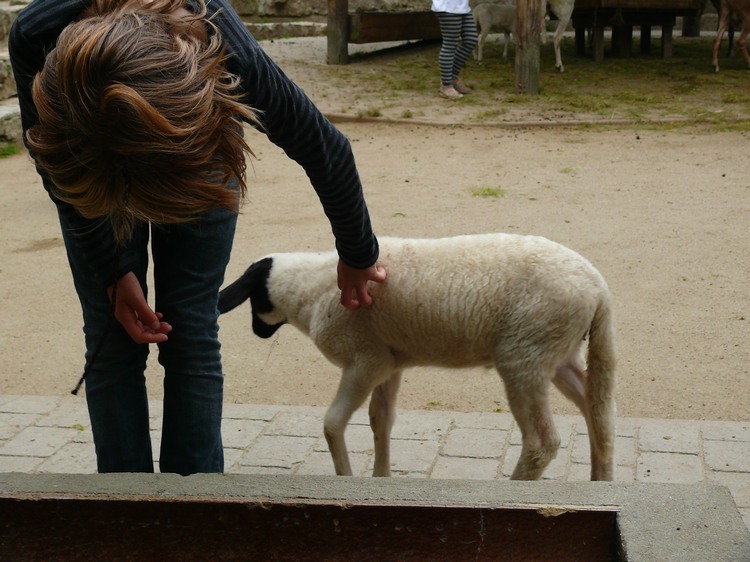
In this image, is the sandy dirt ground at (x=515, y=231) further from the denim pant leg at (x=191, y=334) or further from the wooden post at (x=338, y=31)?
the wooden post at (x=338, y=31)

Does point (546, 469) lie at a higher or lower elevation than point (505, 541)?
lower

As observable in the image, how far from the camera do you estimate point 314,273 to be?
12.3 ft

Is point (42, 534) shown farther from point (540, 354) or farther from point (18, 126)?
point (18, 126)

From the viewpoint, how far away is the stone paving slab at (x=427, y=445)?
11.7 feet

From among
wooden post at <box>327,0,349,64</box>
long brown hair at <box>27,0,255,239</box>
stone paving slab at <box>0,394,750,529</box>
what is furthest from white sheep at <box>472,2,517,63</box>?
long brown hair at <box>27,0,255,239</box>

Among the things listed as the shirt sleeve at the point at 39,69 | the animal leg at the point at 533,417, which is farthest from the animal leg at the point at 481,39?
the shirt sleeve at the point at 39,69

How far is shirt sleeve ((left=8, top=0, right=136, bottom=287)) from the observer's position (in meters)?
2.19

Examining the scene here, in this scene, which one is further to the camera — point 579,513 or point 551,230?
point 551,230

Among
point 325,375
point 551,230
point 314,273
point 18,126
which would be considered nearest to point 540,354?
point 314,273

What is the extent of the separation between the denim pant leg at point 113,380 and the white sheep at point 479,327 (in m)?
0.92

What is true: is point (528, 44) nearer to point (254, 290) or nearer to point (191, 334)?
point (254, 290)

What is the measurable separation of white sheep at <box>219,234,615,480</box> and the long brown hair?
4.89 ft

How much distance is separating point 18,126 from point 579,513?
951cm

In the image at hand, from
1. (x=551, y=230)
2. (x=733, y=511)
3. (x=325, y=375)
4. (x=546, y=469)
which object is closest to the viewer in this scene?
(x=733, y=511)
